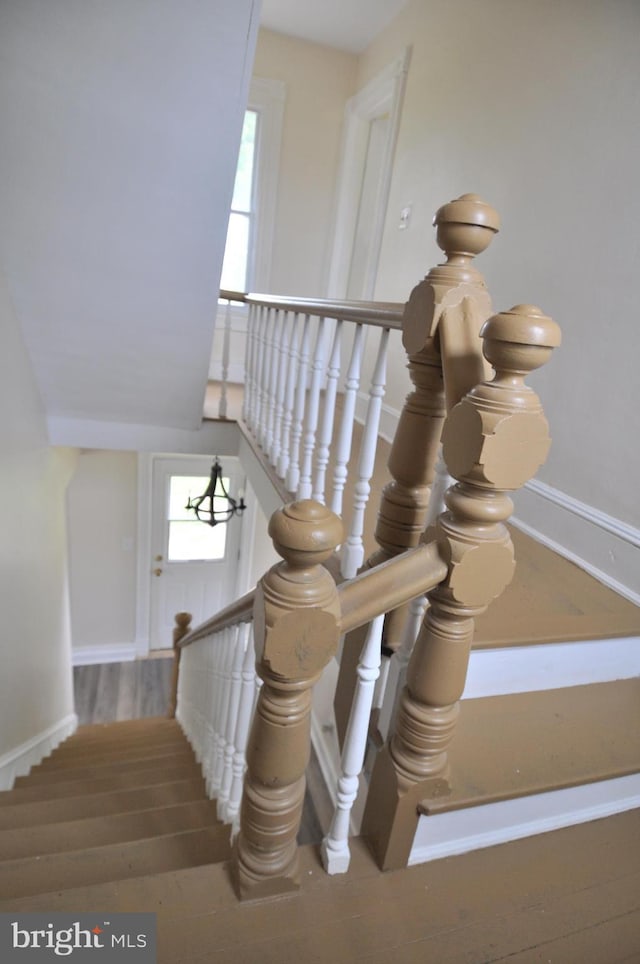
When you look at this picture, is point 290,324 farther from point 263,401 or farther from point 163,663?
point 163,663

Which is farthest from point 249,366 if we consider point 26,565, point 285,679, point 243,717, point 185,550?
point 185,550

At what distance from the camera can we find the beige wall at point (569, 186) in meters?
1.70

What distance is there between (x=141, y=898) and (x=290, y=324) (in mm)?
1903

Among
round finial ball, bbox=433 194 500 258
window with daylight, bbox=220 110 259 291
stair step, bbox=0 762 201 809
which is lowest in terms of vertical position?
stair step, bbox=0 762 201 809

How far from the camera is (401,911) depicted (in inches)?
38.5

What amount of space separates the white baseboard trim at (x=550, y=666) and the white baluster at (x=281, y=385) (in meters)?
1.30

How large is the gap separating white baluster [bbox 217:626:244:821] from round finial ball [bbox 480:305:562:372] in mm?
882

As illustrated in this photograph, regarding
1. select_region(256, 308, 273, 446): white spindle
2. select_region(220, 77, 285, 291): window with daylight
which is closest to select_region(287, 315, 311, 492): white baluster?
select_region(256, 308, 273, 446): white spindle

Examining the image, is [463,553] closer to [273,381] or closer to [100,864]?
[100,864]

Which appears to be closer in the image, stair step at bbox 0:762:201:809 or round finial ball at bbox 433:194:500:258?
round finial ball at bbox 433:194:500:258

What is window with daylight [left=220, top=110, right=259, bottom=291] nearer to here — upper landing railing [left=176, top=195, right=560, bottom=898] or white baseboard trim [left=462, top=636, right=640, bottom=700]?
upper landing railing [left=176, top=195, right=560, bottom=898]

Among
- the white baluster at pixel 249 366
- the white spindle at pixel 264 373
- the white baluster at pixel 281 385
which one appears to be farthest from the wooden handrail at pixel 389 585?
the white baluster at pixel 249 366

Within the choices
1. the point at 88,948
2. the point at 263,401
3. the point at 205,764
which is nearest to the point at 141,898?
the point at 88,948

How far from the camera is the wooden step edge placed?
139cm
